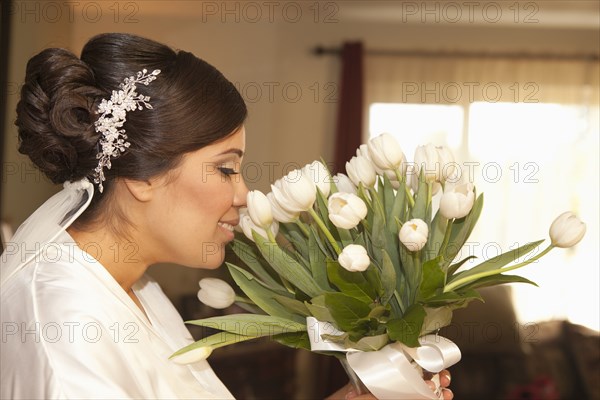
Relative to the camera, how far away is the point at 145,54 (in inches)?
58.5

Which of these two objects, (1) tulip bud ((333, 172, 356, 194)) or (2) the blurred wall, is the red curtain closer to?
(2) the blurred wall

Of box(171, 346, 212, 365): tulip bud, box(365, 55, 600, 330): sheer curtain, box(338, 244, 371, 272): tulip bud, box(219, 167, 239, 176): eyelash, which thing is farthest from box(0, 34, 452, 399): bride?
box(365, 55, 600, 330): sheer curtain

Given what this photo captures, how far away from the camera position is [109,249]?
1481 mm

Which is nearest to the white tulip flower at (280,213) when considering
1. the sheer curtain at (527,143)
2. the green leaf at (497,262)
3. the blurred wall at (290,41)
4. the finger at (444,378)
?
the green leaf at (497,262)

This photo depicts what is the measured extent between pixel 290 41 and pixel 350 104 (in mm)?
526

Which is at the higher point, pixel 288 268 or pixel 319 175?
pixel 319 175

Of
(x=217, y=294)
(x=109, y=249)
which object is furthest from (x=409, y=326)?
(x=109, y=249)

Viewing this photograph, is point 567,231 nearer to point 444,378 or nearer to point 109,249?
point 444,378

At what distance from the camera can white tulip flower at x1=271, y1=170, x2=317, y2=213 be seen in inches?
50.9

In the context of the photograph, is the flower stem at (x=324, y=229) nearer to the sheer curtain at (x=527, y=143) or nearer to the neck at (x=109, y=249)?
the neck at (x=109, y=249)

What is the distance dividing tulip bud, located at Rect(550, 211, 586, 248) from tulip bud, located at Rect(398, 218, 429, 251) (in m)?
0.27

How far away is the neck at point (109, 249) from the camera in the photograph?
1469mm

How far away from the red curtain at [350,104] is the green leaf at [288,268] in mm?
2920

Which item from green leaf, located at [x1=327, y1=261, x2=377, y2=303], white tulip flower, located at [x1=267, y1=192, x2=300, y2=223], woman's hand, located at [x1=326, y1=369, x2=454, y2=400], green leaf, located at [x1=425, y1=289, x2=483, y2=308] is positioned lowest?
woman's hand, located at [x1=326, y1=369, x2=454, y2=400]
